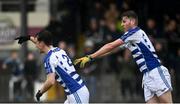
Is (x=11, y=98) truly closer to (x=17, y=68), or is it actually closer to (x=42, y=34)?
(x=17, y=68)

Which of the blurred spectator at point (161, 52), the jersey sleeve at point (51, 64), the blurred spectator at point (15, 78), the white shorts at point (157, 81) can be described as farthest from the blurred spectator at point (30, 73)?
the jersey sleeve at point (51, 64)

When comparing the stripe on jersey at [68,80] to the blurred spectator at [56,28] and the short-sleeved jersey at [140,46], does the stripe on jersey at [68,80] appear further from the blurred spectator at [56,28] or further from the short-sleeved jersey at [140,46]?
the blurred spectator at [56,28]

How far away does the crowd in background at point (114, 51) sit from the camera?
19.7 metres

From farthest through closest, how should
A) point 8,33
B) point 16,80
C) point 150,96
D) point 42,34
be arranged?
point 8,33 → point 16,80 → point 150,96 → point 42,34

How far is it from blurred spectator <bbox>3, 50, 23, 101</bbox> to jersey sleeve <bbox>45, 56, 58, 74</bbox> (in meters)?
10.3

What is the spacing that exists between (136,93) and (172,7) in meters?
3.92

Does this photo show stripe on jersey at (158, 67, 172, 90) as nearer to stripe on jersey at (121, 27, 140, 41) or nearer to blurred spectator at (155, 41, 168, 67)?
stripe on jersey at (121, 27, 140, 41)

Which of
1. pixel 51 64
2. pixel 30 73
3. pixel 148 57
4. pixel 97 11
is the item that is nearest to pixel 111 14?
pixel 97 11

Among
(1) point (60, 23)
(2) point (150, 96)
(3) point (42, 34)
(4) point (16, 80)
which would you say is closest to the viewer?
(3) point (42, 34)

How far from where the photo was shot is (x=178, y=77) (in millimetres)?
19531

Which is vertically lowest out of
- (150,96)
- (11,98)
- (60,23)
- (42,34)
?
(11,98)

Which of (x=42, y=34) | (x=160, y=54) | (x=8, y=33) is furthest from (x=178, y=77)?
(x=42, y=34)

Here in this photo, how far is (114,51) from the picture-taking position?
66.9ft

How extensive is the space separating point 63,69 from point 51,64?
0.67ft
